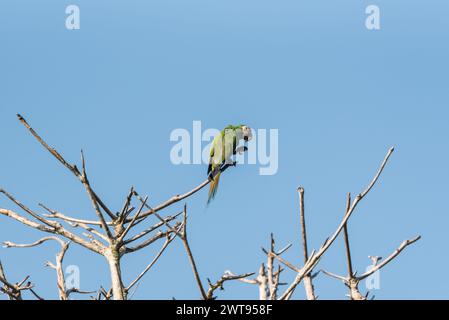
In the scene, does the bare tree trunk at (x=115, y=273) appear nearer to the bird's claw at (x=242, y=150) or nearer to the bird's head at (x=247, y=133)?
the bird's claw at (x=242, y=150)

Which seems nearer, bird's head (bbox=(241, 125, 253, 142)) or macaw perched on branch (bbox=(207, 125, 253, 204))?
macaw perched on branch (bbox=(207, 125, 253, 204))

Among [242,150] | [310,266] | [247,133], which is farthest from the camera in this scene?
[247,133]

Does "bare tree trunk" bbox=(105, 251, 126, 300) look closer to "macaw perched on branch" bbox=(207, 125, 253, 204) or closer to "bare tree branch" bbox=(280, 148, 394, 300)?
"bare tree branch" bbox=(280, 148, 394, 300)

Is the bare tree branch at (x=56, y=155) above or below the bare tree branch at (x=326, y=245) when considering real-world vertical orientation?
above

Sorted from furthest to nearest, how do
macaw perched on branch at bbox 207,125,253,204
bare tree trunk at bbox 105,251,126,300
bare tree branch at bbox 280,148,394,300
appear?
macaw perched on branch at bbox 207,125,253,204, bare tree trunk at bbox 105,251,126,300, bare tree branch at bbox 280,148,394,300

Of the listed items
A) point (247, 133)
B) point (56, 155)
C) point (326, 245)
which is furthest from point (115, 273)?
point (247, 133)

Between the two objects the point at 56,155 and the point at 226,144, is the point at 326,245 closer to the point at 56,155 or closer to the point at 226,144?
the point at 56,155

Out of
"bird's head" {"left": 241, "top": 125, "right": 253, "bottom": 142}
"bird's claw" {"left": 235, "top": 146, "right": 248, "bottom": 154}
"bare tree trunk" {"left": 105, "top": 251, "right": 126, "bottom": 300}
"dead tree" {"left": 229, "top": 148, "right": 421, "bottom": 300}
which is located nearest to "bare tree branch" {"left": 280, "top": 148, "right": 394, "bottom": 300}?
"dead tree" {"left": 229, "top": 148, "right": 421, "bottom": 300}

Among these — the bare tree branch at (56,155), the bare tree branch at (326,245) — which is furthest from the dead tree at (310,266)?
the bare tree branch at (56,155)

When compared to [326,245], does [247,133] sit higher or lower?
higher

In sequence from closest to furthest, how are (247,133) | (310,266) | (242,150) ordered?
(310,266) < (242,150) < (247,133)

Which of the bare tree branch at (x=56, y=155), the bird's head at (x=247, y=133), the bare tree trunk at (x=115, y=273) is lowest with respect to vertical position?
the bare tree trunk at (x=115, y=273)

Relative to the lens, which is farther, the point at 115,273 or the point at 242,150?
the point at 242,150
